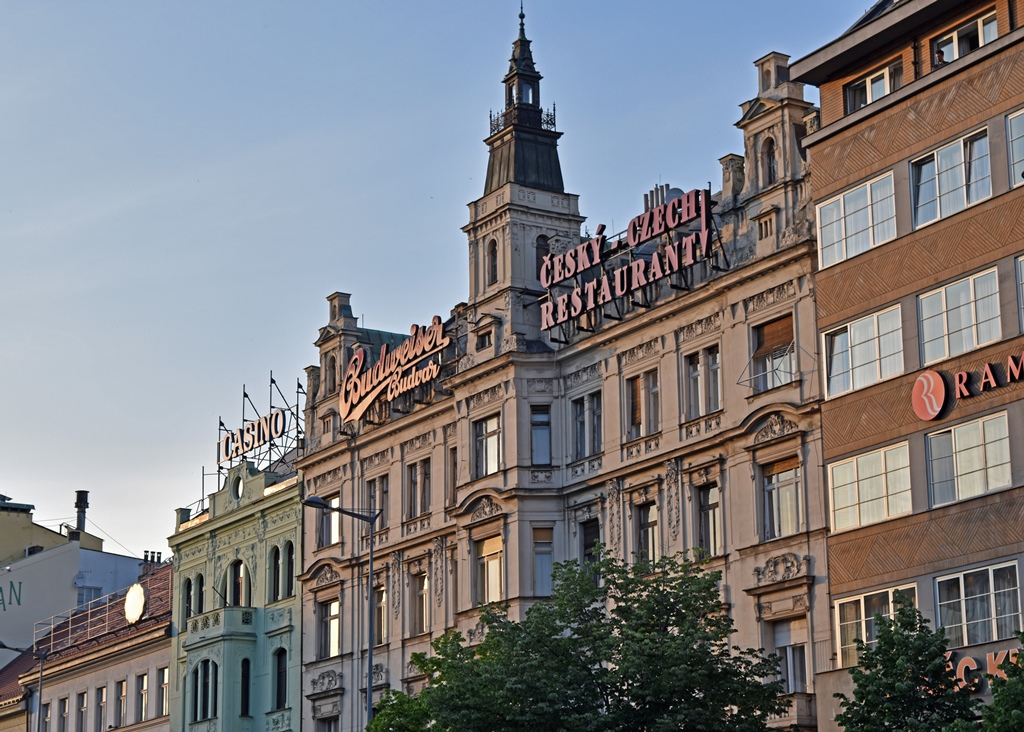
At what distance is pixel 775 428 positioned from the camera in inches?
2069

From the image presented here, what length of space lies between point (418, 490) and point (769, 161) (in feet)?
65.0

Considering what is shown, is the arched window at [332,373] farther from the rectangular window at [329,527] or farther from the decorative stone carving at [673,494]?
the decorative stone carving at [673,494]

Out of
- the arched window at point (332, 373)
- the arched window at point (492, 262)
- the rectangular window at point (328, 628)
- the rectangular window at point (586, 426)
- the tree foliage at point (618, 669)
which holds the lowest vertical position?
the tree foliage at point (618, 669)

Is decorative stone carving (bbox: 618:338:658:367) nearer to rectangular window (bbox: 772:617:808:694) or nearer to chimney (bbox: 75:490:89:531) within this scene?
rectangular window (bbox: 772:617:808:694)

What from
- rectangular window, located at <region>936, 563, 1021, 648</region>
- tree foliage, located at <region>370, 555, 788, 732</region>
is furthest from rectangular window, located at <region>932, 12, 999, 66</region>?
tree foliage, located at <region>370, 555, 788, 732</region>

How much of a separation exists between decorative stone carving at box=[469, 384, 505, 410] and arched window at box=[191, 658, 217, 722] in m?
19.7

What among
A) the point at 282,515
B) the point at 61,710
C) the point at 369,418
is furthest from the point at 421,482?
the point at 61,710

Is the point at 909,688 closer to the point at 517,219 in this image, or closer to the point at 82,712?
the point at 517,219

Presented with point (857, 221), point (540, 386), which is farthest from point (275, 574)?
point (857, 221)

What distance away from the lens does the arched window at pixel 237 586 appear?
78750mm

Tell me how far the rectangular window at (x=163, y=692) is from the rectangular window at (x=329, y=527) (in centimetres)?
1426

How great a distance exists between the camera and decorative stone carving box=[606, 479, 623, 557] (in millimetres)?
57906

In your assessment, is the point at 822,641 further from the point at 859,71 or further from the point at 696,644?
the point at 859,71

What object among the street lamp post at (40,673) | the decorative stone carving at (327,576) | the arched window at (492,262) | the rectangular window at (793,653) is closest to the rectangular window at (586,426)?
the arched window at (492,262)
